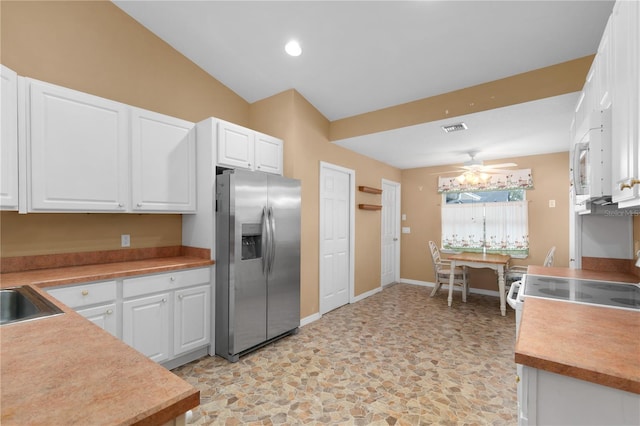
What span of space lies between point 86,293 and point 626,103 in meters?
3.25

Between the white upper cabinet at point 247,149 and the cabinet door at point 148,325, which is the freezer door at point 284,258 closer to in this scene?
the white upper cabinet at point 247,149

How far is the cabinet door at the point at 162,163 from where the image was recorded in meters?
2.60

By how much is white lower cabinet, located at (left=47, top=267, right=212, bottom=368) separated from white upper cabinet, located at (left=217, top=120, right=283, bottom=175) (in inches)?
45.3

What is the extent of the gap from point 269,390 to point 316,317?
161 centimetres

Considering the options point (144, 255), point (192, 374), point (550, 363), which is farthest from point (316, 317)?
point (550, 363)

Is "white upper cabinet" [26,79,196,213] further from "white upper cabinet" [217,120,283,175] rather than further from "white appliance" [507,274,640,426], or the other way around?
"white appliance" [507,274,640,426]

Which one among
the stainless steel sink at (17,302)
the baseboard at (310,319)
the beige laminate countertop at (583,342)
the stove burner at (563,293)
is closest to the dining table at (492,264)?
the baseboard at (310,319)

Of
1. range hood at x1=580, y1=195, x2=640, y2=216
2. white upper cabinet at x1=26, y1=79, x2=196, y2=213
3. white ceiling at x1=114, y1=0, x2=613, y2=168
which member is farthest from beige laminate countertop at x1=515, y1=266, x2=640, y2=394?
white upper cabinet at x1=26, y1=79, x2=196, y2=213

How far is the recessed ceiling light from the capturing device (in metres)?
2.84

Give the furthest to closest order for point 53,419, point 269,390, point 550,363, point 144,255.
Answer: point 144,255
point 269,390
point 550,363
point 53,419

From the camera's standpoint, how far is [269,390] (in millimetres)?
2307

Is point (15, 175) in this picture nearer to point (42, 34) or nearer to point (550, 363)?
point (42, 34)

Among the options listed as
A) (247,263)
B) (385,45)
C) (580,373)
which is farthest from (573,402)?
(385,45)

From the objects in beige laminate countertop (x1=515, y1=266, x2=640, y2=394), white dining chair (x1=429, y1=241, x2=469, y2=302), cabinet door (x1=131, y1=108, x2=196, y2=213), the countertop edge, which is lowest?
white dining chair (x1=429, y1=241, x2=469, y2=302)
